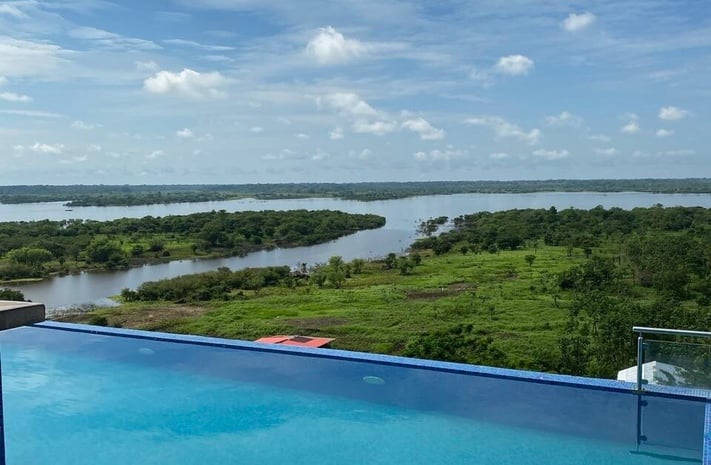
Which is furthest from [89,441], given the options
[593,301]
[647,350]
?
[593,301]

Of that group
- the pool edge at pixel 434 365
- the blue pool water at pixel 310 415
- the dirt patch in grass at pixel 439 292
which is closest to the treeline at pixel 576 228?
the dirt patch in grass at pixel 439 292

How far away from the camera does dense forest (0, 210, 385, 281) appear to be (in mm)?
22281

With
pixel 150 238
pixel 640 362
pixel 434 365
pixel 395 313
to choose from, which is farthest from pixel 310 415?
pixel 150 238

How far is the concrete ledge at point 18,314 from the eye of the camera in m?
2.26

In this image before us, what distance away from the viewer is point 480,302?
1384 centimetres

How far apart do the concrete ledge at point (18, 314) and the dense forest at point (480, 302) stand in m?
3.38

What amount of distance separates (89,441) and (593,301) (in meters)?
8.72

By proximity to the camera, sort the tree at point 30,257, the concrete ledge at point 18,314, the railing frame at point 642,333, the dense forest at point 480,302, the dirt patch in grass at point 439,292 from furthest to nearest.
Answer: the tree at point 30,257, the dirt patch in grass at point 439,292, the dense forest at point 480,302, the railing frame at point 642,333, the concrete ledge at point 18,314

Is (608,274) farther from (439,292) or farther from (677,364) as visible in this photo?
(677,364)

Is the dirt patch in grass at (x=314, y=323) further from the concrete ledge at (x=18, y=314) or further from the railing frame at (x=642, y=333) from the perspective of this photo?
the concrete ledge at (x=18, y=314)

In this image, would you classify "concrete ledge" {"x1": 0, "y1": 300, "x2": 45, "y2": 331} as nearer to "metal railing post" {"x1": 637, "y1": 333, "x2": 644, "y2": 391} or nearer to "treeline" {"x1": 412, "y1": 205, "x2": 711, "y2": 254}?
"metal railing post" {"x1": 637, "y1": 333, "x2": 644, "y2": 391}

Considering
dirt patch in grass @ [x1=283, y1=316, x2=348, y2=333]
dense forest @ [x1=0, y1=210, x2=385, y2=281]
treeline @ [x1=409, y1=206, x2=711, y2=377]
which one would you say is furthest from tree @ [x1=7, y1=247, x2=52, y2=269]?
treeline @ [x1=409, y1=206, x2=711, y2=377]

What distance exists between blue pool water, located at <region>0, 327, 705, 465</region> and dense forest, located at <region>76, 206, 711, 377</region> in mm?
710

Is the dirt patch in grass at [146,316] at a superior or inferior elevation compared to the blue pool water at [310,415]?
inferior
